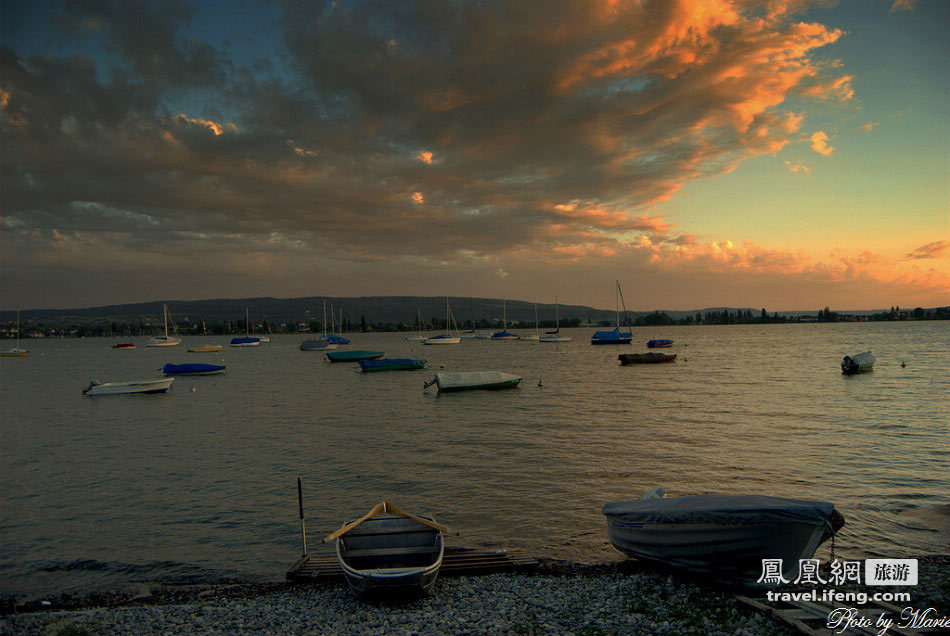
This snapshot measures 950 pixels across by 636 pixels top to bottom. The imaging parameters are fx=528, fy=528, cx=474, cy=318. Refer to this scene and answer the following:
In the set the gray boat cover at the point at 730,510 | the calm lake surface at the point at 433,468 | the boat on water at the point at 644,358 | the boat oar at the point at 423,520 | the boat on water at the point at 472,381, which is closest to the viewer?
the gray boat cover at the point at 730,510

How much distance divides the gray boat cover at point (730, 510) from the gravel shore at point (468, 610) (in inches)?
59.1

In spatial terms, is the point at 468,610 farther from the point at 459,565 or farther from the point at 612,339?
the point at 612,339

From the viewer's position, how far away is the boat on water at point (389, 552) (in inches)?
449

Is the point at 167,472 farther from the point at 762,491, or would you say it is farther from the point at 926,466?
the point at 926,466

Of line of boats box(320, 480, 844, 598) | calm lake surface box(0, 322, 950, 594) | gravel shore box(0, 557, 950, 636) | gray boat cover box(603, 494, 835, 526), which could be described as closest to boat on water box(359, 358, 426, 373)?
calm lake surface box(0, 322, 950, 594)

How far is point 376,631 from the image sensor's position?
1045 centimetres

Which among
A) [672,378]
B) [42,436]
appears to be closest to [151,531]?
[42,436]

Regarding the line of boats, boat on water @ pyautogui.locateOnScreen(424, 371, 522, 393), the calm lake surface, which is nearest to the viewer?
the line of boats

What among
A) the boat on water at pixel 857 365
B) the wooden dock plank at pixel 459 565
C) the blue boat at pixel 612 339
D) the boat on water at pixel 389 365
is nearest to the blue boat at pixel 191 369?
the boat on water at pixel 389 365

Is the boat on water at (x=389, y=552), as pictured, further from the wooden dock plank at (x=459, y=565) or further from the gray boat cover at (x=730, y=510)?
the gray boat cover at (x=730, y=510)

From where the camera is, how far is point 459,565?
1358 cm

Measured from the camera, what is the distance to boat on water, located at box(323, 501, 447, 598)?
1141cm

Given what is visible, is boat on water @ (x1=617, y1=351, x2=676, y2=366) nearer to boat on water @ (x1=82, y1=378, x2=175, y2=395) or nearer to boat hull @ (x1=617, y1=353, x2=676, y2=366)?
boat hull @ (x1=617, y1=353, x2=676, y2=366)

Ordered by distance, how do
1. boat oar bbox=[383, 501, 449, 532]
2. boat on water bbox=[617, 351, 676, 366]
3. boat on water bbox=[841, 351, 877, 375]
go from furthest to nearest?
1. boat on water bbox=[617, 351, 676, 366]
2. boat on water bbox=[841, 351, 877, 375]
3. boat oar bbox=[383, 501, 449, 532]
